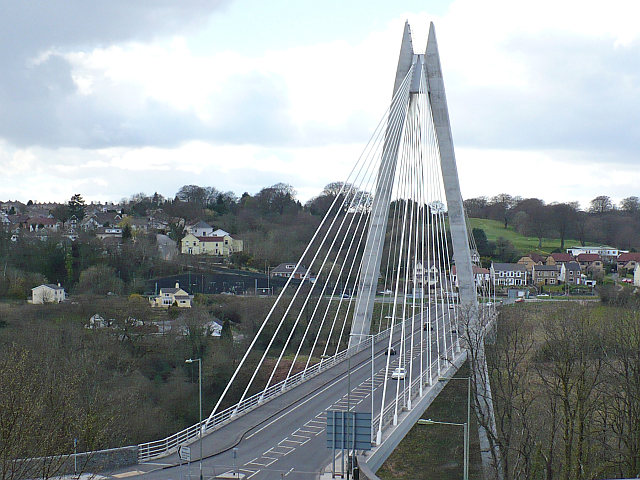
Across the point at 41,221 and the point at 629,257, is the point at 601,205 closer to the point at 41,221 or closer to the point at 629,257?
the point at 629,257

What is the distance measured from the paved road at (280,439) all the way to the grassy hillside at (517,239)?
67959 millimetres

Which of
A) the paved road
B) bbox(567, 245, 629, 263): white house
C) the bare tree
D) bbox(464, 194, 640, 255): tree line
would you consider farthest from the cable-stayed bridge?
the bare tree

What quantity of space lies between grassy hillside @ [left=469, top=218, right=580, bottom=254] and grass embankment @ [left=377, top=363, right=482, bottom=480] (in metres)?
57.2

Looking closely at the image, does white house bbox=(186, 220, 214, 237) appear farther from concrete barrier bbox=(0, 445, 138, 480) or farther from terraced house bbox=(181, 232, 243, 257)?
concrete barrier bbox=(0, 445, 138, 480)

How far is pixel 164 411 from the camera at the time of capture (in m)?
32.7

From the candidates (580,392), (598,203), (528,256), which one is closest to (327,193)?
(528,256)

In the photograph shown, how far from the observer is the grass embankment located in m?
27.1

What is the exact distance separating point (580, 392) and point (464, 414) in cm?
1132

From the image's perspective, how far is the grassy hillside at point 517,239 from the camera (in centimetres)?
9241

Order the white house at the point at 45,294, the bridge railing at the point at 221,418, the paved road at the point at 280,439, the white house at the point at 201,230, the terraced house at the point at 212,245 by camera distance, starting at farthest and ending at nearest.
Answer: the white house at the point at 201,230 → the terraced house at the point at 212,245 → the white house at the point at 45,294 → the bridge railing at the point at 221,418 → the paved road at the point at 280,439

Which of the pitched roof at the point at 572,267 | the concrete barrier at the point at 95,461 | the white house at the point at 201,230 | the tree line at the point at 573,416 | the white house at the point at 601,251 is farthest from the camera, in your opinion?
the white house at the point at 601,251

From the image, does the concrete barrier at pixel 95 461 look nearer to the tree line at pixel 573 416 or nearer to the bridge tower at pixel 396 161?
the tree line at pixel 573 416

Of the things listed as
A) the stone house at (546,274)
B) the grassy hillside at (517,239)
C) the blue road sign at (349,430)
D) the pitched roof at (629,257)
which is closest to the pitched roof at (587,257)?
the pitched roof at (629,257)

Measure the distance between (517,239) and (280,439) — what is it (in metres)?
81.8
